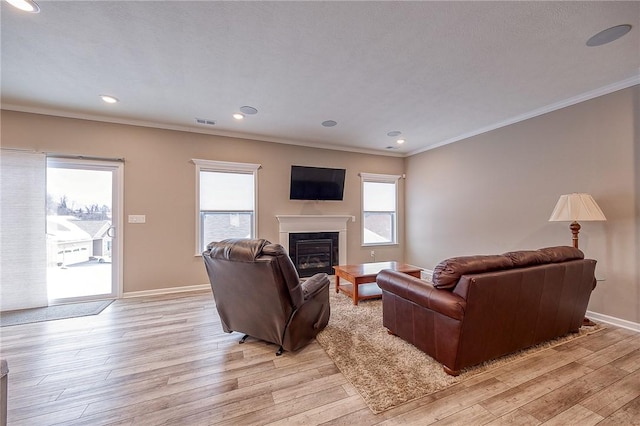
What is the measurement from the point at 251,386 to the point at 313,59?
2.84 m

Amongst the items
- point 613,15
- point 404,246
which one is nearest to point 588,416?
point 613,15

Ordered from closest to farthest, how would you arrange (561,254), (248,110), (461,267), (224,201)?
(461,267), (561,254), (248,110), (224,201)

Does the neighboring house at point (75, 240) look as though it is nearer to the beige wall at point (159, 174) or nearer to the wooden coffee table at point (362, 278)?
the beige wall at point (159, 174)

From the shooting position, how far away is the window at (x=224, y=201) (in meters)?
4.39

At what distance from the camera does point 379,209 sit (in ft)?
19.2

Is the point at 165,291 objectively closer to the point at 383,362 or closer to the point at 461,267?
the point at 383,362

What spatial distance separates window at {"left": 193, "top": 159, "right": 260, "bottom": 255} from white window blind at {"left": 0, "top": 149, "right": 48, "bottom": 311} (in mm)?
1930

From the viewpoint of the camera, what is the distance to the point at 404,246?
5988 millimetres

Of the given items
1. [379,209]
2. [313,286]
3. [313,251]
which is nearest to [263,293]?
[313,286]

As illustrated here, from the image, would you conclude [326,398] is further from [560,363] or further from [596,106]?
[596,106]

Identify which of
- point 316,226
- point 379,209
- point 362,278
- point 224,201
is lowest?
point 362,278

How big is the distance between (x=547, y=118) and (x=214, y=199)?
5210 millimetres

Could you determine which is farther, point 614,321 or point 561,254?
point 614,321

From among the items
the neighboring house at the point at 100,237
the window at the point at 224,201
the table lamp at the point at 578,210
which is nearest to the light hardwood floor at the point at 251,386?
the table lamp at the point at 578,210
